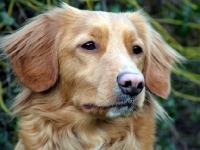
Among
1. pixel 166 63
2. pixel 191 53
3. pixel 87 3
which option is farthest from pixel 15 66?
pixel 191 53

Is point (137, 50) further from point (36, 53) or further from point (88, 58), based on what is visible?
point (36, 53)

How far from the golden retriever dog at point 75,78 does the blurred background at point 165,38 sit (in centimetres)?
131

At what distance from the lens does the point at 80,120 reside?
6168mm

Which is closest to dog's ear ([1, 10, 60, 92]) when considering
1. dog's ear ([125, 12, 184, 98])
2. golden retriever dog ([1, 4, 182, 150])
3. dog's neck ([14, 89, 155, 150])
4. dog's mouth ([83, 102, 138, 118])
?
golden retriever dog ([1, 4, 182, 150])

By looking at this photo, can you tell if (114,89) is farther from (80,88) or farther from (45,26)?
(45,26)

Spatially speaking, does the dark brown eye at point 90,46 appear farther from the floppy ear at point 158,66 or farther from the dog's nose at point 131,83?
the floppy ear at point 158,66

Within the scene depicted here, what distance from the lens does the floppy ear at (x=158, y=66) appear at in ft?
21.2

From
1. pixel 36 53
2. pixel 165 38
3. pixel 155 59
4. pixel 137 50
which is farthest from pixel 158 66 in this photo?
pixel 165 38

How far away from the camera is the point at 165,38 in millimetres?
8688

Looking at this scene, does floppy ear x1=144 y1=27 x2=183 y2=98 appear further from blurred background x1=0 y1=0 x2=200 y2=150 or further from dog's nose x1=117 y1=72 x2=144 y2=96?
blurred background x1=0 y1=0 x2=200 y2=150

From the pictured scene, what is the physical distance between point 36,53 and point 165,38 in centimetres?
273

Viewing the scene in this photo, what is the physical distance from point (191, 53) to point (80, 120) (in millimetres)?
3106

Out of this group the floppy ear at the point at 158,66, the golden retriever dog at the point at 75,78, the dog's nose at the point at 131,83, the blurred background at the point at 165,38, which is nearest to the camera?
the dog's nose at the point at 131,83

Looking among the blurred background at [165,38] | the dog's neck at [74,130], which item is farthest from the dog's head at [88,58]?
the blurred background at [165,38]
